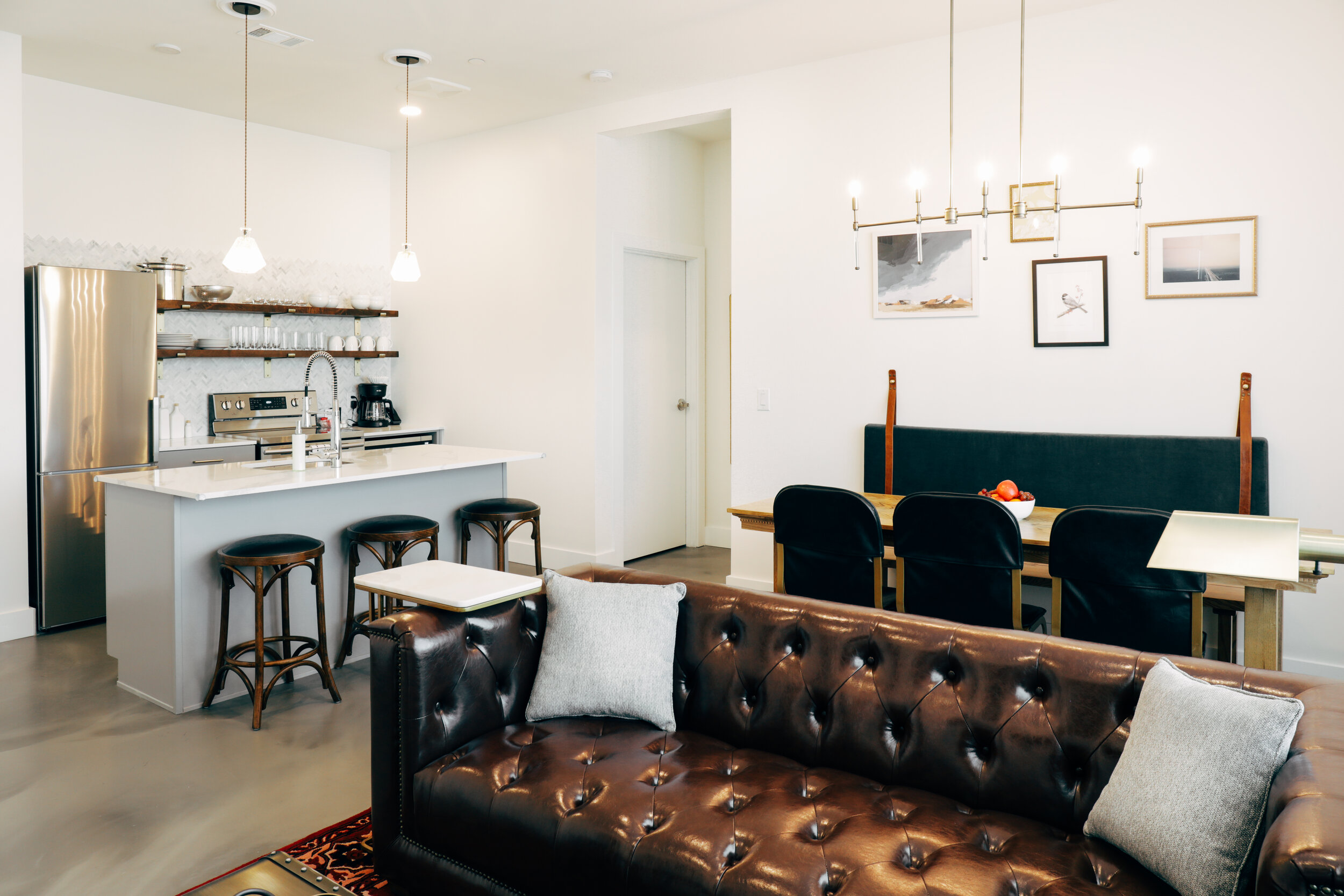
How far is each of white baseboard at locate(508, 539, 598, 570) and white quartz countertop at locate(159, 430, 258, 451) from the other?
1.84 metres

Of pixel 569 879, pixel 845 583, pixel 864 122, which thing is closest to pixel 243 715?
pixel 569 879

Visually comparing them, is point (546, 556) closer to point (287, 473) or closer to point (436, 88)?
point (287, 473)

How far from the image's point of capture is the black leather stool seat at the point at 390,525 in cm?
386

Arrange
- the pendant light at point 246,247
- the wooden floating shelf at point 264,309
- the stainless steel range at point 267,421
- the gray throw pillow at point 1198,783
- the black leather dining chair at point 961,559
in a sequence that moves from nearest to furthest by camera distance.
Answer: the gray throw pillow at point 1198,783
the black leather dining chair at point 961,559
the pendant light at point 246,247
the wooden floating shelf at point 264,309
the stainless steel range at point 267,421

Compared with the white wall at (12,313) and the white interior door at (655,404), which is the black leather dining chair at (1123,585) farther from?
the white wall at (12,313)

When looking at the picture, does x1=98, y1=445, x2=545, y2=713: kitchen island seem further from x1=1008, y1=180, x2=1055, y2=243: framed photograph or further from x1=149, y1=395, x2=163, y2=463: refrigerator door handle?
x1=1008, y1=180, x2=1055, y2=243: framed photograph

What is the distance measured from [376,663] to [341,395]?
4.93 meters

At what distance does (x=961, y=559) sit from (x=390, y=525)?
8.05 feet

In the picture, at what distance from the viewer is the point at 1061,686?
1.87 meters

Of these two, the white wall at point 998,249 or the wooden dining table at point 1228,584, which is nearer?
the wooden dining table at point 1228,584

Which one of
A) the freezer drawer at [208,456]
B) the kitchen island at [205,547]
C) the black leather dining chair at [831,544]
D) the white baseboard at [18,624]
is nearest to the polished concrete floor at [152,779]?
the kitchen island at [205,547]

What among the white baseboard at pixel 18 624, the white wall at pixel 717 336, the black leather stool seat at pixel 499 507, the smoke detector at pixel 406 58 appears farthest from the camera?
the white wall at pixel 717 336

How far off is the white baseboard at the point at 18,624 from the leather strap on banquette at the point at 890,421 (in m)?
4.48

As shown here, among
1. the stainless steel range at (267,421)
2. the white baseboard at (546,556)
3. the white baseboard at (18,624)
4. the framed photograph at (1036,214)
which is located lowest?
the white baseboard at (18,624)
